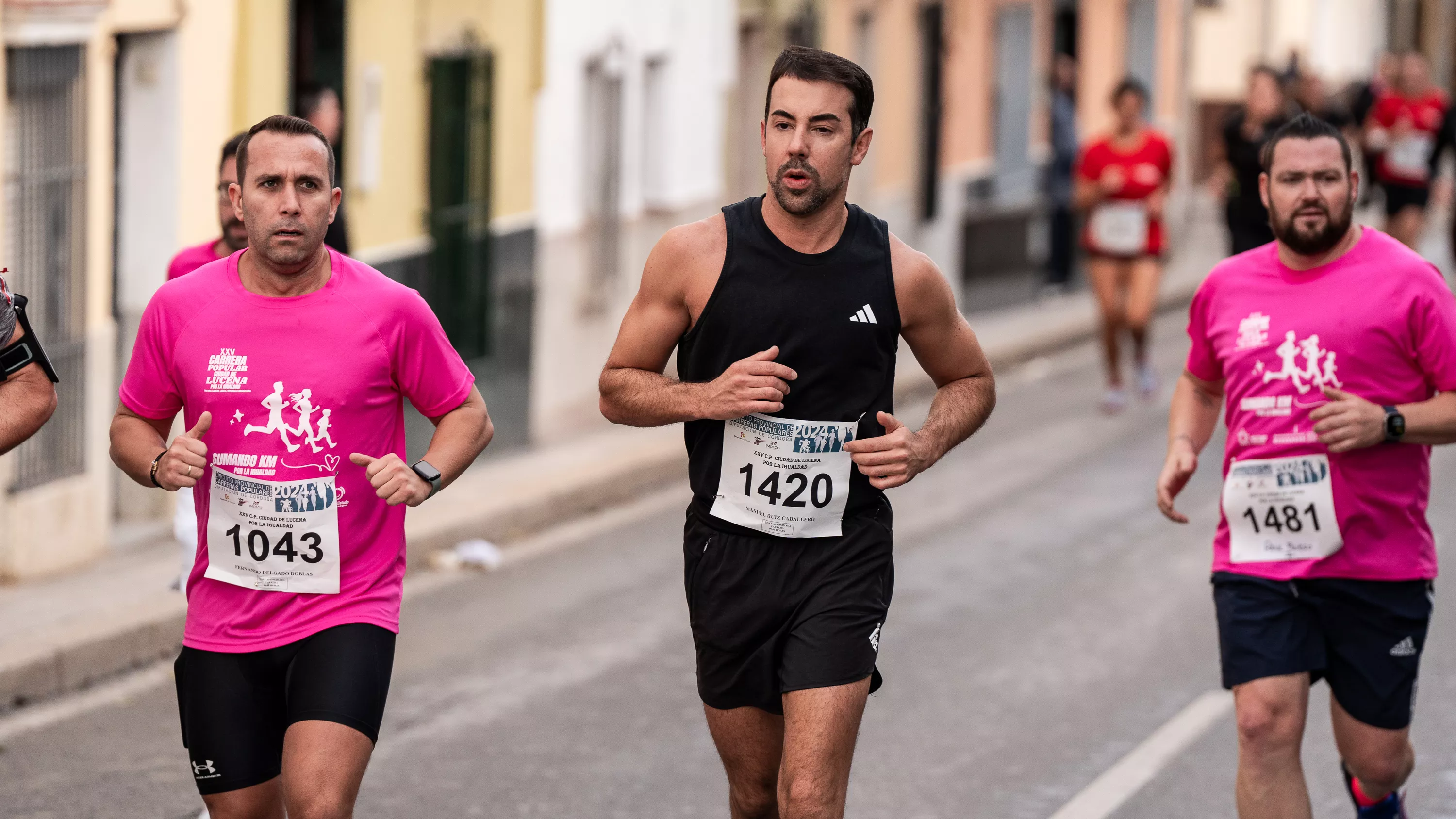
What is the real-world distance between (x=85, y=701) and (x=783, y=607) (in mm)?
3957

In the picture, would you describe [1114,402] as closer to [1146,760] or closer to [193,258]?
[1146,760]

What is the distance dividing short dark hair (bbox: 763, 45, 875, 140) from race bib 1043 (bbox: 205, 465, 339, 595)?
1.30 m

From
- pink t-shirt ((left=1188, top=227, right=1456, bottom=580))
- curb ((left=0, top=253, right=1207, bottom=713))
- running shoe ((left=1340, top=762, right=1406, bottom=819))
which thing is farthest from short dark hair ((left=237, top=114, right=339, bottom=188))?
curb ((left=0, top=253, right=1207, bottom=713))

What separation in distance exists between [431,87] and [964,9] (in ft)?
36.2

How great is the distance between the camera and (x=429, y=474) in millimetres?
5164

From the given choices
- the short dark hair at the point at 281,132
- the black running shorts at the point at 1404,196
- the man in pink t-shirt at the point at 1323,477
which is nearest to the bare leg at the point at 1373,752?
the man in pink t-shirt at the point at 1323,477

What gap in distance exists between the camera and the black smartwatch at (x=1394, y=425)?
5.77m

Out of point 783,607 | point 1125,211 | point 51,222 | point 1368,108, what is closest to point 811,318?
point 783,607

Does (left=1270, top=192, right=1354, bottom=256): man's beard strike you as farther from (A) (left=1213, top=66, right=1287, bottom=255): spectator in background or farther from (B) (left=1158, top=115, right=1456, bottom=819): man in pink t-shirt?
(A) (left=1213, top=66, right=1287, bottom=255): spectator in background

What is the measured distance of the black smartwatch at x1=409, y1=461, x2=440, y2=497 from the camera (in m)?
5.13

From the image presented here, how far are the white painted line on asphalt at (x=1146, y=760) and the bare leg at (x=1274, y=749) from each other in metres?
1.30

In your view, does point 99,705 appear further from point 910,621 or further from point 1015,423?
point 1015,423

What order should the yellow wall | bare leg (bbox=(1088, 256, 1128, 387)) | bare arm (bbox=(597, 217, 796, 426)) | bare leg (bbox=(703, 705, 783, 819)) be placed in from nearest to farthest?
bare arm (bbox=(597, 217, 796, 426)) → bare leg (bbox=(703, 705, 783, 819)) → the yellow wall → bare leg (bbox=(1088, 256, 1128, 387))

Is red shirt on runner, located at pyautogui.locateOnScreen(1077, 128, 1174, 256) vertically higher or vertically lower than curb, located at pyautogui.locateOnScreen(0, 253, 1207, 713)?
higher
